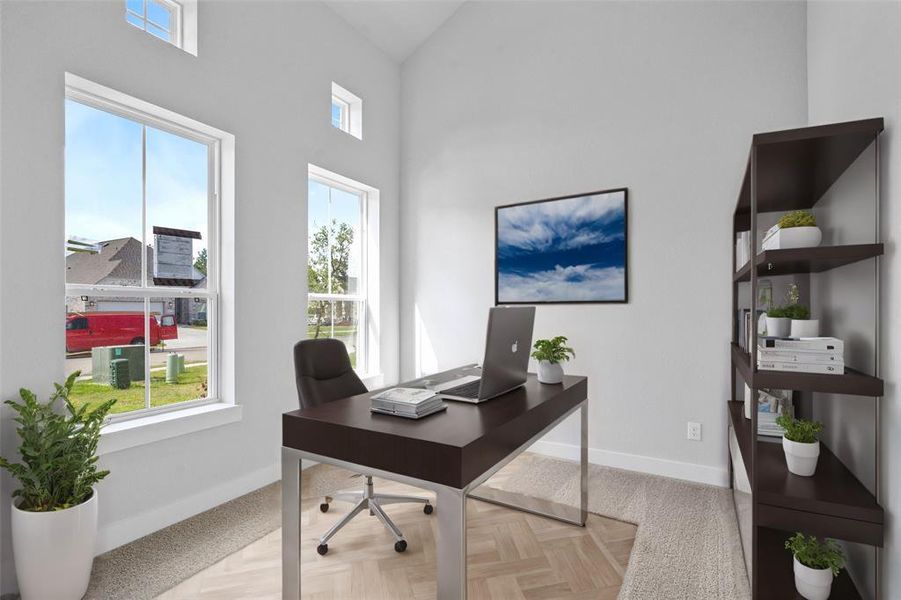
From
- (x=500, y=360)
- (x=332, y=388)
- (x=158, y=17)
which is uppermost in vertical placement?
(x=158, y=17)

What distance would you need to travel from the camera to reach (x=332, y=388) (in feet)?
8.41

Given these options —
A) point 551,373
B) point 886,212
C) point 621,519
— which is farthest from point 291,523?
point 886,212

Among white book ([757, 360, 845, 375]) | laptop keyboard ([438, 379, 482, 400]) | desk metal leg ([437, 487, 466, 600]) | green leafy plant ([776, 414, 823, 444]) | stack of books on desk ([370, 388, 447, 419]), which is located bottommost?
desk metal leg ([437, 487, 466, 600])

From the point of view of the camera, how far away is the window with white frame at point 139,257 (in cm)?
228

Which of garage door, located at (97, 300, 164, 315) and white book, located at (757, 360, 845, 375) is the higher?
garage door, located at (97, 300, 164, 315)

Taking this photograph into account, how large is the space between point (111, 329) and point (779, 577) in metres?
3.19

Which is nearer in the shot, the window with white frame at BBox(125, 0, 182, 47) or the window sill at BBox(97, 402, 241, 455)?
the window sill at BBox(97, 402, 241, 455)

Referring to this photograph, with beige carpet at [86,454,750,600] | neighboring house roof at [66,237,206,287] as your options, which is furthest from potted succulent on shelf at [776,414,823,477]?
neighboring house roof at [66,237,206,287]

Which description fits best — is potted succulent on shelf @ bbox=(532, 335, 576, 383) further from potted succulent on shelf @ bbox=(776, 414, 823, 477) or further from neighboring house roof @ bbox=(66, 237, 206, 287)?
neighboring house roof @ bbox=(66, 237, 206, 287)

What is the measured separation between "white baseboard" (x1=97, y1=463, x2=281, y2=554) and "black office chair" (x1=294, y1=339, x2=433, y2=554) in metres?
0.56

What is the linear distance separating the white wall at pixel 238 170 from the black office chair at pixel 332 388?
2.34 ft

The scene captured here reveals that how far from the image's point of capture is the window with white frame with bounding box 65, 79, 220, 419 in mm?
2283

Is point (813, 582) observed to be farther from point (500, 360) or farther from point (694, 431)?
point (694, 431)

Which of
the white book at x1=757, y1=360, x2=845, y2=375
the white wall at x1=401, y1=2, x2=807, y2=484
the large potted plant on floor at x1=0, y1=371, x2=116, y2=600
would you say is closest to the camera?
A: the white book at x1=757, y1=360, x2=845, y2=375
